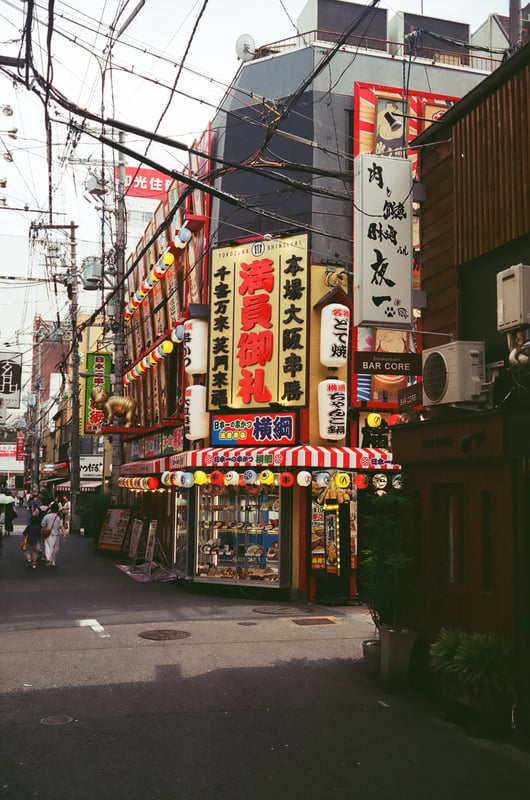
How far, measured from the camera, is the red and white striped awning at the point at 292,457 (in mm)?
17156

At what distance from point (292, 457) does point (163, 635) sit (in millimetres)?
5479

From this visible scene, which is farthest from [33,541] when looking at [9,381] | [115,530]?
[9,381]

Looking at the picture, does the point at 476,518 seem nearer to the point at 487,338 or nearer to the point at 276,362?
the point at 487,338

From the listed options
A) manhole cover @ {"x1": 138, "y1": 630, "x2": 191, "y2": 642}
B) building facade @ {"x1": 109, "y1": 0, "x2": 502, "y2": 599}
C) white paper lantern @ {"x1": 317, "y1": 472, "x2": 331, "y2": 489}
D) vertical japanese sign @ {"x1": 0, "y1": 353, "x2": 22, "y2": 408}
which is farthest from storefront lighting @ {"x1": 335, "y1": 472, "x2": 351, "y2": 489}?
vertical japanese sign @ {"x1": 0, "y1": 353, "x2": 22, "y2": 408}

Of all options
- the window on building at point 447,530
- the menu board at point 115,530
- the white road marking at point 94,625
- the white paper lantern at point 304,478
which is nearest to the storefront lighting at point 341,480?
the white paper lantern at point 304,478

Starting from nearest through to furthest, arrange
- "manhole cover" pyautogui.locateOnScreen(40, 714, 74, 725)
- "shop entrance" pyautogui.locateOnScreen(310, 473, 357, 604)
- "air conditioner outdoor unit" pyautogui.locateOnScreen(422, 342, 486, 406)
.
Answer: "manhole cover" pyautogui.locateOnScreen(40, 714, 74, 725), "air conditioner outdoor unit" pyautogui.locateOnScreen(422, 342, 486, 406), "shop entrance" pyautogui.locateOnScreen(310, 473, 357, 604)

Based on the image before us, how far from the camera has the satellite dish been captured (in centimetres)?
2227

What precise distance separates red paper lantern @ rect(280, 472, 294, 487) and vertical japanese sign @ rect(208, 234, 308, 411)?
1823 millimetres

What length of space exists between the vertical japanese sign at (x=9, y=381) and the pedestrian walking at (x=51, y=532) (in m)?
4.17

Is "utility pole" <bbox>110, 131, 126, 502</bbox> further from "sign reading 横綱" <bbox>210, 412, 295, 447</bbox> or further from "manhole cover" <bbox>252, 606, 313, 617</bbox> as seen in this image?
"manhole cover" <bbox>252, 606, 313, 617</bbox>

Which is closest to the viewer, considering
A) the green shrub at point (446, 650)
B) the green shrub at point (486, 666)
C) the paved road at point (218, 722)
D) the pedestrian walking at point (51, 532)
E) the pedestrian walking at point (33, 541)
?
the paved road at point (218, 722)

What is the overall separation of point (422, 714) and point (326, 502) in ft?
31.7

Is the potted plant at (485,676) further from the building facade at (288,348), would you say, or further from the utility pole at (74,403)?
the utility pole at (74,403)

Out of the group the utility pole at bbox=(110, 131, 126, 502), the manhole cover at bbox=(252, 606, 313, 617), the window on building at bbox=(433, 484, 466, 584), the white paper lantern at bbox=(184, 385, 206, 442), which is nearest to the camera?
the window on building at bbox=(433, 484, 466, 584)
